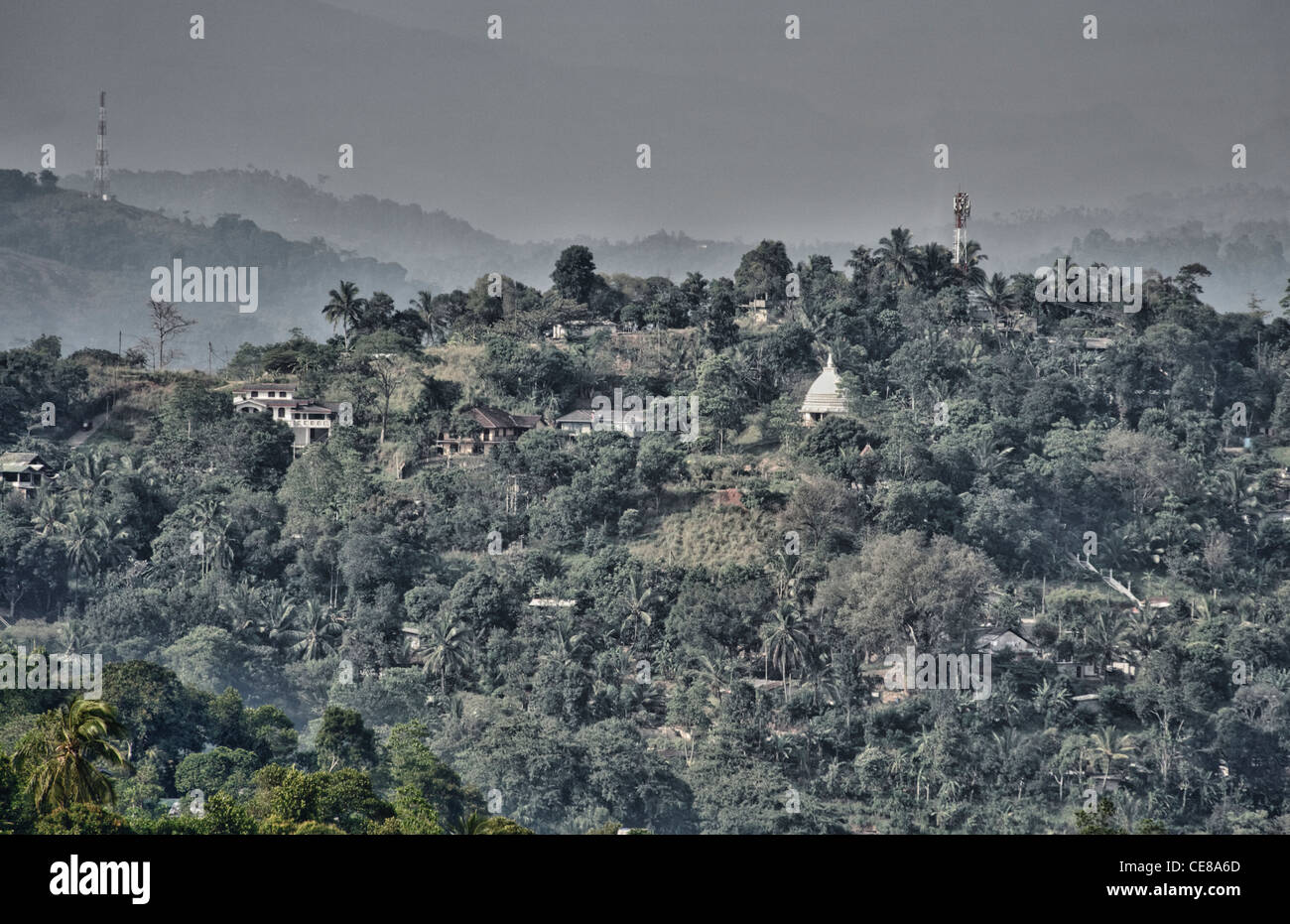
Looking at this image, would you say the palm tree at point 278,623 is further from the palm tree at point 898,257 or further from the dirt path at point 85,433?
the palm tree at point 898,257

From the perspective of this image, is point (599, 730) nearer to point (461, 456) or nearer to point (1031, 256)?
point (461, 456)

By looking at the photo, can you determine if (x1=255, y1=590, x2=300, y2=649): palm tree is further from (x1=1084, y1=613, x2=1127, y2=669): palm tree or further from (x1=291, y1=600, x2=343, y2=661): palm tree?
(x1=1084, y1=613, x2=1127, y2=669): palm tree

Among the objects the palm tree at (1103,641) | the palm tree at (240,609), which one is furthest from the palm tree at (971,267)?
the palm tree at (240,609)

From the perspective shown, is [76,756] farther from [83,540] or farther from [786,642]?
[83,540]
